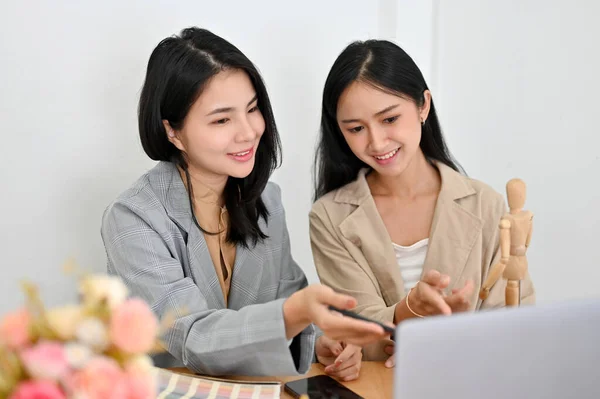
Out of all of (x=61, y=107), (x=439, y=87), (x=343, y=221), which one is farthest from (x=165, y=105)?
(x=439, y=87)

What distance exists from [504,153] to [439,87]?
308 millimetres

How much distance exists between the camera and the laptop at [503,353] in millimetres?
777

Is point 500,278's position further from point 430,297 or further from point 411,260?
point 430,297

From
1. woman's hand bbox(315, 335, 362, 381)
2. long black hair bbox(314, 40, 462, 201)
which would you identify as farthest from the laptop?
long black hair bbox(314, 40, 462, 201)

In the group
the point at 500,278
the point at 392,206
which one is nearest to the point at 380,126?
the point at 392,206

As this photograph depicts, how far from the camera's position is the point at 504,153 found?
2375mm

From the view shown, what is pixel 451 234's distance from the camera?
1.78 m

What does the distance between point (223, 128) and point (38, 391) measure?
3.29 ft

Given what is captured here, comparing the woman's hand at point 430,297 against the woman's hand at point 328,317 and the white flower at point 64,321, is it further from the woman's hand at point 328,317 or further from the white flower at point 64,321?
the white flower at point 64,321

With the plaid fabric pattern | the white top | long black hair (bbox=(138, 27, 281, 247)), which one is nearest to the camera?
the plaid fabric pattern

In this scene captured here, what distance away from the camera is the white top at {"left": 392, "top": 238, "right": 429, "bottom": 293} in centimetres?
180

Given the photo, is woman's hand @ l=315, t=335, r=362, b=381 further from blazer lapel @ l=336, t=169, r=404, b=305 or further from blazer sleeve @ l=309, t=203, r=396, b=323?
blazer lapel @ l=336, t=169, r=404, b=305

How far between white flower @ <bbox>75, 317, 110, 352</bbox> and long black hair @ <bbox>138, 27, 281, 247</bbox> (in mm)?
922

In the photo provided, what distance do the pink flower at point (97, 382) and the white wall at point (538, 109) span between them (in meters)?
1.86
